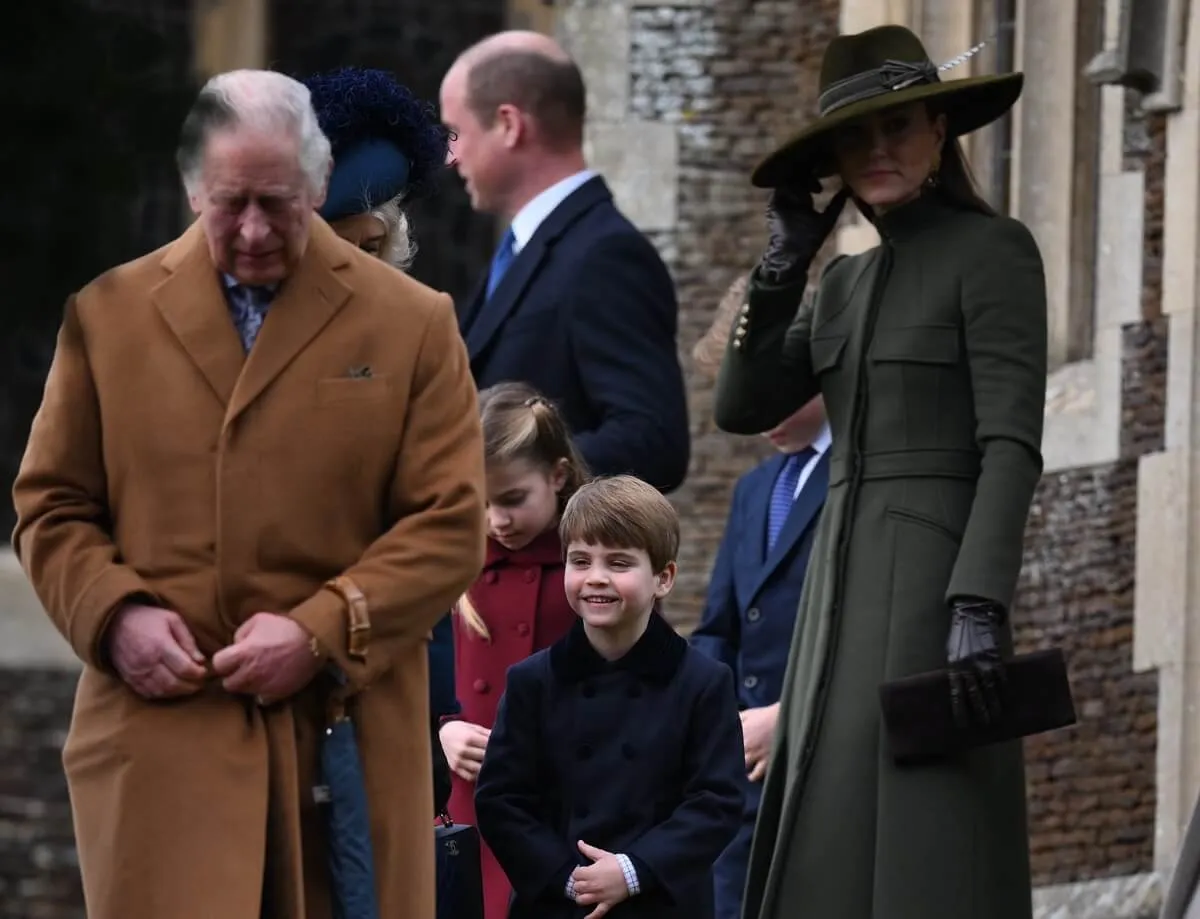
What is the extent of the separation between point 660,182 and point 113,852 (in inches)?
270

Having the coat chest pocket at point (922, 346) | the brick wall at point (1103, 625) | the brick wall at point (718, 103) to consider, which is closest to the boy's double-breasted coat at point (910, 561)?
the coat chest pocket at point (922, 346)

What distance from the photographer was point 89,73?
2.47 meters

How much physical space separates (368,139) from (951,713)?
1.34 m

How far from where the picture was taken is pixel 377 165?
4906mm

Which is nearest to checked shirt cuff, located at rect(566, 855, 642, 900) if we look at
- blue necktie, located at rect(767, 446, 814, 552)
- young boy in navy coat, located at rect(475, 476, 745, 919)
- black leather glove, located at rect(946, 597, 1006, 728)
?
young boy in navy coat, located at rect(475, 476, 745, 919)

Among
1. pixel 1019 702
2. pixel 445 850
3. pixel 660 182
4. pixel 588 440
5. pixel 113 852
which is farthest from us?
pixel 660 182

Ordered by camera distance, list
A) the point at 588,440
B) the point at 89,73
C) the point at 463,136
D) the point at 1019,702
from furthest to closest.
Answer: the point at 463,136 < the point at 588,440 < the point at 1019,702 < the point at 89,73

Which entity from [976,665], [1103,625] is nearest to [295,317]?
[976,665]

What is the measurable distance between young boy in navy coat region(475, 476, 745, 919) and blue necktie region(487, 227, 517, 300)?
4.76 ft

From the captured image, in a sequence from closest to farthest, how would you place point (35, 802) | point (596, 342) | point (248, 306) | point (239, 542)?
point (239, 542) → point (248, 306) → point (596, 342) → point (35, 802)

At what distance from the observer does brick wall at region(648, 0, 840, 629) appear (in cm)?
1059

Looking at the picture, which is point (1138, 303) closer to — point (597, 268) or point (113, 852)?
point (597, 268)

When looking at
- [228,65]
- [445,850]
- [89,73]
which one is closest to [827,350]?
[445,850]

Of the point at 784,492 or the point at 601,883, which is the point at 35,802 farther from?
the point at 601,883
